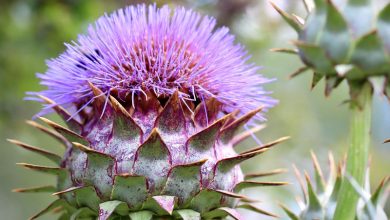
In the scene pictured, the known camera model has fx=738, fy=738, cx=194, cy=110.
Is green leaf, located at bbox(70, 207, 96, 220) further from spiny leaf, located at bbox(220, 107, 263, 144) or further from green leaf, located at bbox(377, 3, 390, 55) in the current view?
green leaf, located at bbox(377, 3, 390, 55)

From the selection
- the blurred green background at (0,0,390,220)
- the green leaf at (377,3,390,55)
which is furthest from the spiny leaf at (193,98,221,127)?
the blurred green background at (0,0,390,220)

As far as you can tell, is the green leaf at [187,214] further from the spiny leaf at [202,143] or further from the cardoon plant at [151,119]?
the spiny leaf at [202,143]

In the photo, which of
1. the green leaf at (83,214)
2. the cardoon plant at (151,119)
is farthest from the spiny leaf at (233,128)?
the green leaf at (83,214)

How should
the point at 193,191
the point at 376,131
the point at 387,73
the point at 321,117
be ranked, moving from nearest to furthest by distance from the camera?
the point at 387,73 < the point at 193,191 < the point at 376,131 < the point at 321,117

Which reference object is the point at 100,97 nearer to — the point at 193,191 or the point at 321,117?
the point at 193,191

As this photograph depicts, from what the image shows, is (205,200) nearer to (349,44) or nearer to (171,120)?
(171,120)

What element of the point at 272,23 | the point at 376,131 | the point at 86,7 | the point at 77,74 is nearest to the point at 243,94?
the point at 77,74
